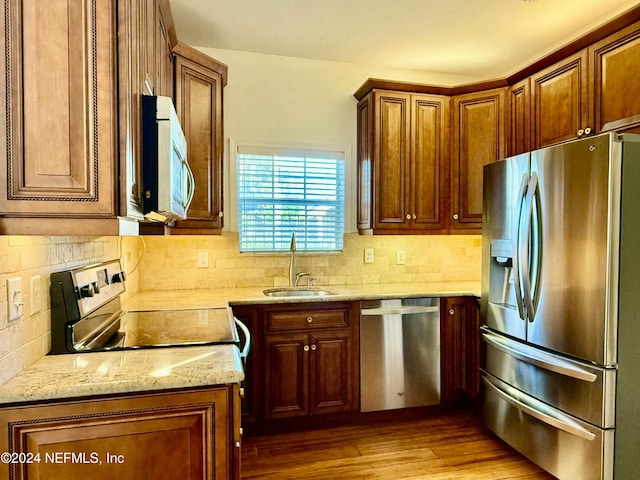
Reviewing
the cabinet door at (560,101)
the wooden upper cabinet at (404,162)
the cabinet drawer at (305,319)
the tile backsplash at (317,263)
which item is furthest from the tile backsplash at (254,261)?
the cabinet door at (560,101)

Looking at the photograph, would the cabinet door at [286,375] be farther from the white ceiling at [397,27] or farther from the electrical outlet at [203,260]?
the white ceiling at [397,27]

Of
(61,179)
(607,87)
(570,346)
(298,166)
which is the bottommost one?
(570,346)

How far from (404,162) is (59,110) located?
2.30m

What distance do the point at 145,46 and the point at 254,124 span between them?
1511 mm

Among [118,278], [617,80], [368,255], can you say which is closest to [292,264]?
[368,255]

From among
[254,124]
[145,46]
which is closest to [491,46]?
[254,124]

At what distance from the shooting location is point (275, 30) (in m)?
2.60

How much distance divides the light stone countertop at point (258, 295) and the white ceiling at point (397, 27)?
1730 millimetres

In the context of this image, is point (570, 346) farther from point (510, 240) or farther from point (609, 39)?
point (609, 39)

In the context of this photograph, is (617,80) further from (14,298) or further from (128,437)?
(14,298)

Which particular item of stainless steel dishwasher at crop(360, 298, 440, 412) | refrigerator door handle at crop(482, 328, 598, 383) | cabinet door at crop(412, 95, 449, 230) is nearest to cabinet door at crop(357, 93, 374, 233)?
cabinet door at crop(412, 95, 449, 230)

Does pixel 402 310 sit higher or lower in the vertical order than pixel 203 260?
lower

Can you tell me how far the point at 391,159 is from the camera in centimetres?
293

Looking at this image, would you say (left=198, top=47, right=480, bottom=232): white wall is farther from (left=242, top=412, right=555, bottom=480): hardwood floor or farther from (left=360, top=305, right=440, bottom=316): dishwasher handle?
(left=242, top=412, right=555, bottom=480): hardwood floor
